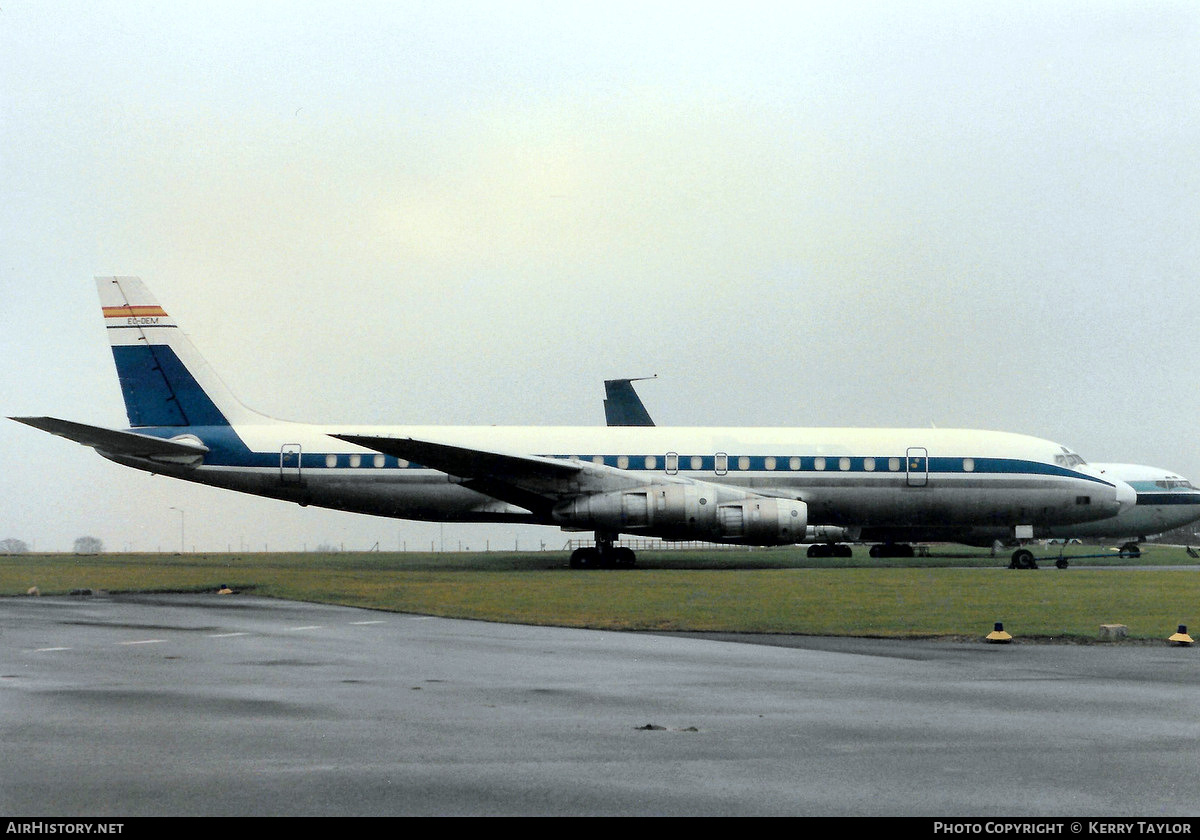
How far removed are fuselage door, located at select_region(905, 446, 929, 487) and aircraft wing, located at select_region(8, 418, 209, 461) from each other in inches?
767

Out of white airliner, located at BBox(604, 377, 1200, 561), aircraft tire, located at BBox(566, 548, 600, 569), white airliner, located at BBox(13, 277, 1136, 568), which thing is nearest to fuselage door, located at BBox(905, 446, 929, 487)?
white airliner, located at BBox(13, 277, 1136, 568)

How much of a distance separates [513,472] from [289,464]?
20.6 feet

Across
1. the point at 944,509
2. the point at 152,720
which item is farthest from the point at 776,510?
the point at 152,720

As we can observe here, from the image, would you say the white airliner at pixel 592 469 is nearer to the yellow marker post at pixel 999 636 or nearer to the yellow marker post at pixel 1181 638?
the yellow marker post at pixel 999 636

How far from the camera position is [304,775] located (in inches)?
245

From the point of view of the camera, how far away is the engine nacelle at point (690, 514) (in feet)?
95.7

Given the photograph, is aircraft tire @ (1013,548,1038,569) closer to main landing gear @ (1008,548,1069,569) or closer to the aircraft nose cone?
main landing gear @ (1008,548,1069,569)

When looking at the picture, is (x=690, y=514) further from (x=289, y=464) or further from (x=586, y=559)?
(x=289, y=464)

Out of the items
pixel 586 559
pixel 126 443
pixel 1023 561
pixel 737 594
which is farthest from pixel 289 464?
pixel 1023 561

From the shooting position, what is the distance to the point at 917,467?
32344 mm

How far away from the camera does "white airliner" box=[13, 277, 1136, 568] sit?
2956 cm
